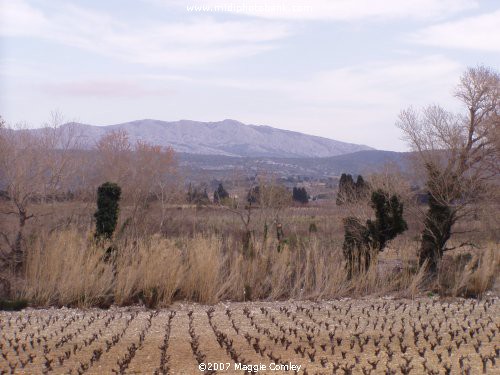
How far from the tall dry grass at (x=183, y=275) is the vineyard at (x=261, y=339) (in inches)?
21.2

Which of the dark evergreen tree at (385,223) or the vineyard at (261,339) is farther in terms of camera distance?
the dark evergreen tree at (385,223)

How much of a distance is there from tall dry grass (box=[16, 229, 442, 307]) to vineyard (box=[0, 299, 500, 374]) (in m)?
0.54

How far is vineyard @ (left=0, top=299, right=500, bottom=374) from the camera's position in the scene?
6.61m

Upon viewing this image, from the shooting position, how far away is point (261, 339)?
26.4 feet

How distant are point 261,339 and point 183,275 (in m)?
3.90

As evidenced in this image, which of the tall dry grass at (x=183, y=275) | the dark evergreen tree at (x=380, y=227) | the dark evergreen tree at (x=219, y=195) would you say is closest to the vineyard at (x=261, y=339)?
the tall dry grass at (x=183, y=275)

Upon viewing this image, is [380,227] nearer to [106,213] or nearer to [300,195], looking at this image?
[106,213]

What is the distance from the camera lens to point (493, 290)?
503 inches

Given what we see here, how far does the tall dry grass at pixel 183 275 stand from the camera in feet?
37.1

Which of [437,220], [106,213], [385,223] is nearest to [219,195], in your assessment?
[437,220]

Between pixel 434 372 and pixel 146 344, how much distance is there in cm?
333

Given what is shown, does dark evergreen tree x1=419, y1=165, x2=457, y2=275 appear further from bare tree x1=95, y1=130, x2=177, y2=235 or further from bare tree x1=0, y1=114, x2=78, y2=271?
bare tree x1=95, y1=130, x2=177, y2=235

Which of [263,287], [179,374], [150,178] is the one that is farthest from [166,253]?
[150,178]

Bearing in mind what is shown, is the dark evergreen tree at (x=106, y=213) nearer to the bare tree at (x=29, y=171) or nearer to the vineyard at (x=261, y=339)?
the bare tree at (x=29, y=171)
